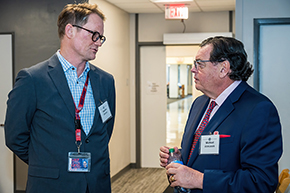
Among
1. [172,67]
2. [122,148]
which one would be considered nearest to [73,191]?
[122,148]

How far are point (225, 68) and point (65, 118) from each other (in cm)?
100

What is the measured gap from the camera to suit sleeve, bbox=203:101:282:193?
167 centimetres

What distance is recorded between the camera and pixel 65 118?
217 cm

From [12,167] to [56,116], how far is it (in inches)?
123

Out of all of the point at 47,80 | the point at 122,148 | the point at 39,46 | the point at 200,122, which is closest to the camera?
the point at 200,122

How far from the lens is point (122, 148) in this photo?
644 centimetres

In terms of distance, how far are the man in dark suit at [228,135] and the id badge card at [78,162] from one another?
49 cm

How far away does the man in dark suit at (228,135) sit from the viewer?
5.51ft

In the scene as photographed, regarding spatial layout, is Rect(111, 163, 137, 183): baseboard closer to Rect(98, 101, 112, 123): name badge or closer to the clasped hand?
Rect(98, 101, 112, 123): name badge

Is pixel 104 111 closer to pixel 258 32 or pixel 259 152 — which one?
pixel 259 152

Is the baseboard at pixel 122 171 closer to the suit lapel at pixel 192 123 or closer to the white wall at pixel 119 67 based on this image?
the white wall at pixel 119 67

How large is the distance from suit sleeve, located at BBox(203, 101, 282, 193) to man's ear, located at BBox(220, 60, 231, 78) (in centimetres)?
27

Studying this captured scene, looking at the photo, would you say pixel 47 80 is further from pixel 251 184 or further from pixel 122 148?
pixel 122 148

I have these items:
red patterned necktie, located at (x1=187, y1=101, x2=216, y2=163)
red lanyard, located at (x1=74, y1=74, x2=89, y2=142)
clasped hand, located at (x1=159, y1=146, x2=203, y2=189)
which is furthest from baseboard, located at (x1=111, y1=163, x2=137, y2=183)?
clasped hand, located at (x1=159, y1=146, x2=203, y2=189)
